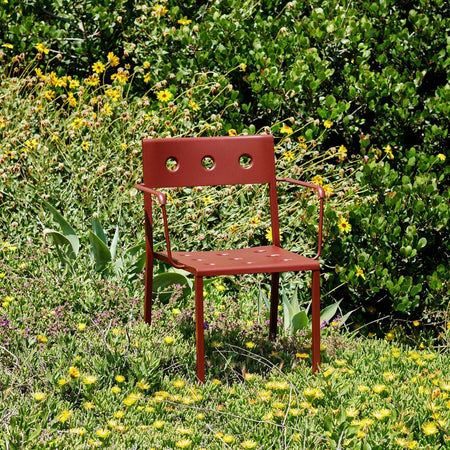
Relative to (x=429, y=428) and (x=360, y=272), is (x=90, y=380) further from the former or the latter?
(x=360, y=272)

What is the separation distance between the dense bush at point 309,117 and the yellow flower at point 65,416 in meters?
1.80

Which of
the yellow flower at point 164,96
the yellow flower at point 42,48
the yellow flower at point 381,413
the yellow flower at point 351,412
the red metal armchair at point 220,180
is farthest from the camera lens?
the yellow flower at point 42,48

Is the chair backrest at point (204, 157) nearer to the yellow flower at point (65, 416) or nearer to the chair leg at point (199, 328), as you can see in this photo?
the chair leg at point (199, 328)

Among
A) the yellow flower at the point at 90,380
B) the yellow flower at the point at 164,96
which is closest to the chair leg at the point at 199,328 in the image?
the yellow flower at the point at 90,380

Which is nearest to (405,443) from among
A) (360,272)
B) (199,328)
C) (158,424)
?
(158,424)

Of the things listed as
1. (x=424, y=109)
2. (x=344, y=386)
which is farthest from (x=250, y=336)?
(x=424, y=109)

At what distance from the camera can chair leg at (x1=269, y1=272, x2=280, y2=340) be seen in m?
3.76

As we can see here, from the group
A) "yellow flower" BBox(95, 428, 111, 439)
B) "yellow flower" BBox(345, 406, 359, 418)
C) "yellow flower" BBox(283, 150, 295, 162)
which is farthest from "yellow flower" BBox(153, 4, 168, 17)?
"yellow flower" BBox(95, 428, 111, 439)

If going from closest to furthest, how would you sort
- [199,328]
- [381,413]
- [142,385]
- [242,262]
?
[381,413] → [142,385] → [199,328] → [242,262]

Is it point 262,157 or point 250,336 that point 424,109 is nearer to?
point 262,157

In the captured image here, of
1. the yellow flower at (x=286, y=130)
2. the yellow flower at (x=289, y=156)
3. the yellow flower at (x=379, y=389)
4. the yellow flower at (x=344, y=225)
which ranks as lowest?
the yellow flower at (x=379, y=389)

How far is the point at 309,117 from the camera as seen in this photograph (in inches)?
206

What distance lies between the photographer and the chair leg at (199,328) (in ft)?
10.5

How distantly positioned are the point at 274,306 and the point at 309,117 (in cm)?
181
